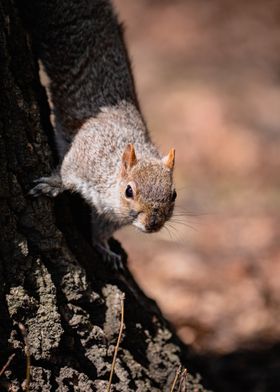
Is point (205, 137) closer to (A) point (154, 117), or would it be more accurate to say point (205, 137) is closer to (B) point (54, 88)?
(A) point (154, 117)

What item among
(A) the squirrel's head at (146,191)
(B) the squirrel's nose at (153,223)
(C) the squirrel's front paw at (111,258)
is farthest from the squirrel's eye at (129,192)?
(C) the squirrel's front paw at (111,258)

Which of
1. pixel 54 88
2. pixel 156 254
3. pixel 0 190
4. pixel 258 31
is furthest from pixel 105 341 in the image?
pixel 258 31

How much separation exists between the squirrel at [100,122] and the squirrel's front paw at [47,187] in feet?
0.64

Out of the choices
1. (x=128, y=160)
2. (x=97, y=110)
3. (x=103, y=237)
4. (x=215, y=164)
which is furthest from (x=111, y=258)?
(x=215, y=164)

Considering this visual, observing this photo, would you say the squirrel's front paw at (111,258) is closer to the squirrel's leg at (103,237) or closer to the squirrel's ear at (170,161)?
the squirrel's leg at (103,237)

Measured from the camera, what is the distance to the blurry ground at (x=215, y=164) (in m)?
3.73

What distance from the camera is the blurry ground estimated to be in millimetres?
3730

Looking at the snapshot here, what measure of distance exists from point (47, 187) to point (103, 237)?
2.04 feet

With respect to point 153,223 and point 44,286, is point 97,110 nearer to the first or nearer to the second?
point 153,223

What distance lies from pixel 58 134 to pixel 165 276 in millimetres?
1399

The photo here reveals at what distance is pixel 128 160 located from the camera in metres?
2.62

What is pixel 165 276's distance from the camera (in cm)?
399

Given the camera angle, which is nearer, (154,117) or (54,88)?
(54,88)

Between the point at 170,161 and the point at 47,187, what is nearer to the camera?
the point at 47,187
